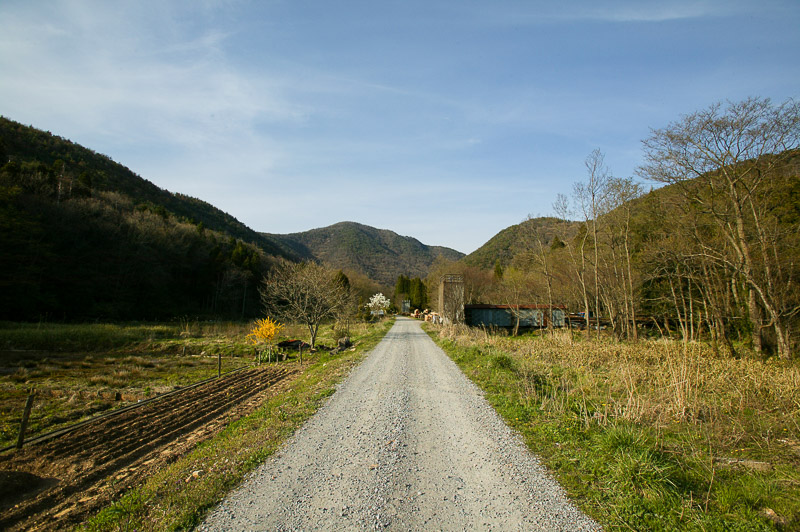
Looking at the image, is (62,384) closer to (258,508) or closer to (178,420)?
(178,420)

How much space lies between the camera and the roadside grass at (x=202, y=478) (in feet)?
12.9

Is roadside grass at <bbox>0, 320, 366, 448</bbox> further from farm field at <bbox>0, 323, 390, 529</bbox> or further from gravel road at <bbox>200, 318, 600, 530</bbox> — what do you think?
gravel road at <bbox>200, 318, 600, 530</bbox>

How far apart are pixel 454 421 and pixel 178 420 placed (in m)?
7.65

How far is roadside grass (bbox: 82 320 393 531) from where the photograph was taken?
3938mm

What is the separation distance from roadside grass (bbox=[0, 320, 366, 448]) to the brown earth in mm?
1282

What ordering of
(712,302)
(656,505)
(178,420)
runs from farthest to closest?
(712,302) < (178,420) < (656,505)

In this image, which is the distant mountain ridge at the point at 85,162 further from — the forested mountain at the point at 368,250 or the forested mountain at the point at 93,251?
the forested mountain at the point at 368,250

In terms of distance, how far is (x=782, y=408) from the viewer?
24.1 ft

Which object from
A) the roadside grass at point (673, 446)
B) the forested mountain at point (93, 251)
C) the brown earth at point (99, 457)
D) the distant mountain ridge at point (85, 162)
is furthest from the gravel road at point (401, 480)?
the distant mountain ridge at point (85, 162)

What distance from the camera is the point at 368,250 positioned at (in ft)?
509

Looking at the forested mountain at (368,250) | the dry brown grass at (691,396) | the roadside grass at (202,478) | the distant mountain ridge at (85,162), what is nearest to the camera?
the roadside grass at (202,478)

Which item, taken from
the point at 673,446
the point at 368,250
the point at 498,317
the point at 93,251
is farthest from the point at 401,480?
the point at 368,250

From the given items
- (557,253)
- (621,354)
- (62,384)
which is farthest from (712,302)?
(62,384)

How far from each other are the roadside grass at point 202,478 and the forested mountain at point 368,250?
11828 cm
